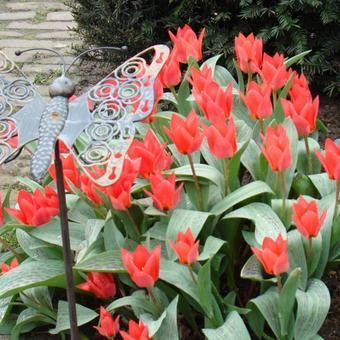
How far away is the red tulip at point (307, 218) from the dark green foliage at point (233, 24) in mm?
1885

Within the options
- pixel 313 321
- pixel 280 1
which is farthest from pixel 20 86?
pixel 280 1

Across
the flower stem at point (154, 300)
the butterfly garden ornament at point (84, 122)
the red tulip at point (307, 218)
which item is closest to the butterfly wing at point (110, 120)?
the butterfly garden ornament at point (84, 122)

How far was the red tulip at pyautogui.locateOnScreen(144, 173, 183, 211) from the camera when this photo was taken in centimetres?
202

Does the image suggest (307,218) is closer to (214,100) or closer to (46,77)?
(214,100)

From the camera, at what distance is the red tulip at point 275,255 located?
183 centimetres

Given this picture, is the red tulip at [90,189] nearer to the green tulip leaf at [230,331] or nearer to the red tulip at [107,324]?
the red tulip at [107,324]

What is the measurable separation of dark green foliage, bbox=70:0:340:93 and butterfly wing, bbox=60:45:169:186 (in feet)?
5.89

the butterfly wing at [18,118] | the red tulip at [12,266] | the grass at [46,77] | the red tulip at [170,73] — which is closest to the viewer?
the butterfly wing at [18,118]

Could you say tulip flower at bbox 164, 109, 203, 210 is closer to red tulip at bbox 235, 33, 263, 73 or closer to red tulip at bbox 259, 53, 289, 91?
red tulip at bbox 259, 53, 289, 91

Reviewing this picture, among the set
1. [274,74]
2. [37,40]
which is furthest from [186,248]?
[37,40]

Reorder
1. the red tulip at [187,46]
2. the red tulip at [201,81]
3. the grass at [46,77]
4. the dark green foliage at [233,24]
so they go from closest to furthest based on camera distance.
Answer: the red tulip at [201,81]
the red tulip at [187,46]
the dark green foliage at [233,24]
the grass at [46,77]

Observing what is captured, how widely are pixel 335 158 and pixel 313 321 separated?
45 cm

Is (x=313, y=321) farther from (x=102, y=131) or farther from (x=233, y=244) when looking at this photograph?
(x=102, y=131)

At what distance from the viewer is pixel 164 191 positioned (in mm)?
2043
